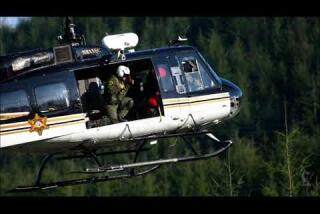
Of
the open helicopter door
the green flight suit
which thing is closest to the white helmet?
the green flight suit

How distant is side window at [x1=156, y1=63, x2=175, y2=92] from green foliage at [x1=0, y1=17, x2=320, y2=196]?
4495 centimetres

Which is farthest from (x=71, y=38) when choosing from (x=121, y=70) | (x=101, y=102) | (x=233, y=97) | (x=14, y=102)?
(x=233, y=97)

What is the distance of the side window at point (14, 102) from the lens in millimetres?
16219

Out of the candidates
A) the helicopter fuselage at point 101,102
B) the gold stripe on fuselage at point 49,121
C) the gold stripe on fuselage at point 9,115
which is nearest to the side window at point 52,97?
the helicopter fuselage at point 101,102

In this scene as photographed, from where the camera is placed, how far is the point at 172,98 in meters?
17.6

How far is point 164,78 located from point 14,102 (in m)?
2.94

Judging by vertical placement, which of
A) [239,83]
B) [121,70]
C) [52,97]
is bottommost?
[239,83]

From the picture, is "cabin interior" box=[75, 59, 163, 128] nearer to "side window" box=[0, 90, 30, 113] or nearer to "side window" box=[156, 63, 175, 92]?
"side window" box=[156, 63, 175, 92]

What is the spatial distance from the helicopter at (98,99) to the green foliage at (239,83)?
44.5 m

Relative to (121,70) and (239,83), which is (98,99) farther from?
(239,83)

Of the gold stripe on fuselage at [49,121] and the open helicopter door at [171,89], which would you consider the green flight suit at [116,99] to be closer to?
the open helicopter door at [171,89]

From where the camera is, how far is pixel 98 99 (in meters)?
17.6
